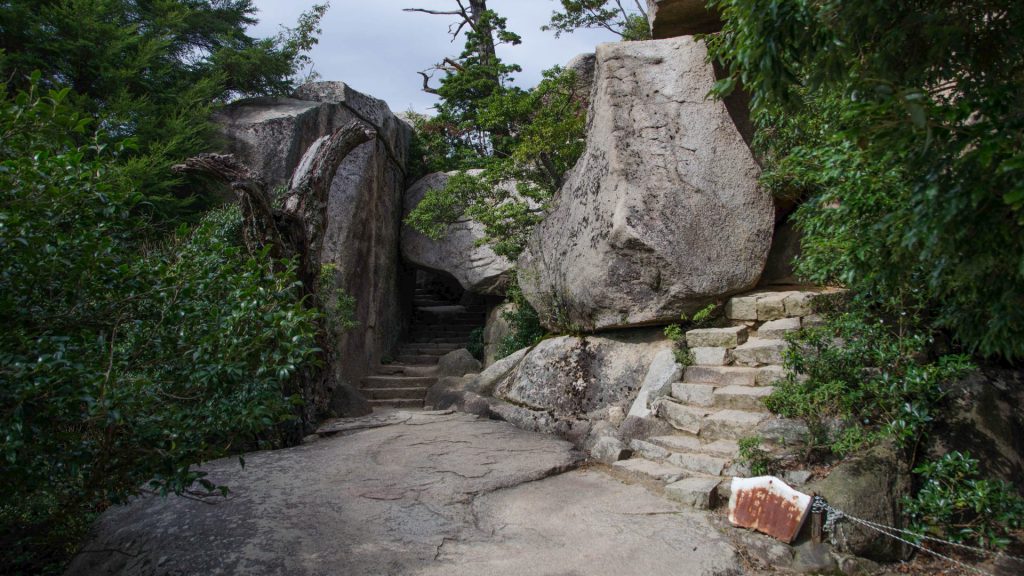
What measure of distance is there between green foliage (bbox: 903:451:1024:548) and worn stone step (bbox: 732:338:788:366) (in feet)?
4.71

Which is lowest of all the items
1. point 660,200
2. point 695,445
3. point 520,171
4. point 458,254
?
point 695,445

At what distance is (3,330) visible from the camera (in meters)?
2.54

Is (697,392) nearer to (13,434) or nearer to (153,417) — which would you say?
(153,417)

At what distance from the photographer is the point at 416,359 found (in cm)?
1259

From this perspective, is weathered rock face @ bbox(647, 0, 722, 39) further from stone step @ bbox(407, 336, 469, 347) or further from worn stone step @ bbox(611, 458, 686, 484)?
stone step @ bbox(407, 336, 469, 347)

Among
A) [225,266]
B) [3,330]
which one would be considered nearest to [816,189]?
[225,266]

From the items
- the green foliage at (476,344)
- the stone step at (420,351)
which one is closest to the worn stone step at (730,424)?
the green foliage at (476,344)

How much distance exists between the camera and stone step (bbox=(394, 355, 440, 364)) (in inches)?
491

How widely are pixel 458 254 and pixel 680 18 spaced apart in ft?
21.6

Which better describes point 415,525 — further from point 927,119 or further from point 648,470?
point 927,119

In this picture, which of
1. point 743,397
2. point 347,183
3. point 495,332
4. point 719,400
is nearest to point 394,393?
point 495,332

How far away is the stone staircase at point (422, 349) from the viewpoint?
34.6ft

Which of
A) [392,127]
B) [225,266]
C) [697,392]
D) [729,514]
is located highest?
[392,127]

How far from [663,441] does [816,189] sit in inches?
111
